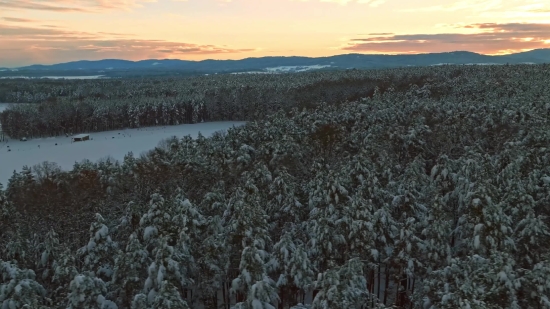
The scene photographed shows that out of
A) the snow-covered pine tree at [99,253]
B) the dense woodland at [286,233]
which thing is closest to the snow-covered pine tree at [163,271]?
the dense woodland at [286,233]

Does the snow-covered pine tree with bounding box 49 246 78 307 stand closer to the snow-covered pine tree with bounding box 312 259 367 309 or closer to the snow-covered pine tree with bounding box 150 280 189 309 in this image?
the snow-covered pine tree with bounding box 150 280 189 309

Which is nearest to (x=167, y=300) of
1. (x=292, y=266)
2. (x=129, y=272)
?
(x=129, y=272)

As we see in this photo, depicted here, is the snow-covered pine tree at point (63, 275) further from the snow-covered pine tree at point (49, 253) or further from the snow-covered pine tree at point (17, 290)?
the snow-covered pine tree at point (49, 253)

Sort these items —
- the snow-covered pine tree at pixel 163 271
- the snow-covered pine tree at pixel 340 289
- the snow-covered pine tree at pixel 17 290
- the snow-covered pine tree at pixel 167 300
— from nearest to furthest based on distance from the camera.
A: the snow-covered pine tree at pixel 340 289 < the snow-covered pine tree at pixel 167 300 < the snow-covered pine tree at pixel 17 290 < the snow-covered pine tree at pixel 163 271

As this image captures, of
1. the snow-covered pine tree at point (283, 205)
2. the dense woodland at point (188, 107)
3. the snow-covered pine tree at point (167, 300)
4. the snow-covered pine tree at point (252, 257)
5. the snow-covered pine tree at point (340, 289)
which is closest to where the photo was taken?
the snow-covered pine tree at point (340, 289)

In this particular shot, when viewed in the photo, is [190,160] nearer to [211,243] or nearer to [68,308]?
[211,243]

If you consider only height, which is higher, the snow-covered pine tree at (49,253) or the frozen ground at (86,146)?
A: the snow-covered pine tree at (49,253)

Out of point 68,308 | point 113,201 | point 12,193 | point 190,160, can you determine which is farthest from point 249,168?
point 68,308
